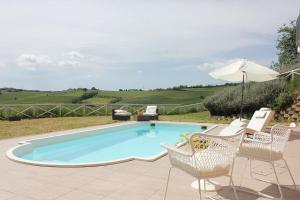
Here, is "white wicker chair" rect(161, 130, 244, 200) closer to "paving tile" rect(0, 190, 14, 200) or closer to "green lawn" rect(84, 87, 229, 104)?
"paving tile" rect(0, 190, 14, 200)

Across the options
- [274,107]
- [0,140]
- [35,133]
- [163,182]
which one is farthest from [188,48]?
[163,182]

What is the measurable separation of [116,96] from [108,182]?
2391 cm

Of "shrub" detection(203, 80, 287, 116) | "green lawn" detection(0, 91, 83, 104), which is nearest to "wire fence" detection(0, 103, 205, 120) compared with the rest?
"shrub" detection(203, 80, 287, 116)

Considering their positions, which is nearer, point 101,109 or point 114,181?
point 114,181

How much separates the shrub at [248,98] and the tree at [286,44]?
10395 millimetres

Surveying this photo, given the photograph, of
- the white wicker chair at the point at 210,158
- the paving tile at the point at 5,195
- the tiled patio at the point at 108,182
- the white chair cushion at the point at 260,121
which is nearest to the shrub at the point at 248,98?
the white chair cushion at the point at 260,121

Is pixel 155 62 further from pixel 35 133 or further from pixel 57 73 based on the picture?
pixel 35 133

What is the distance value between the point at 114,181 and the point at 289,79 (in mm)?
13671

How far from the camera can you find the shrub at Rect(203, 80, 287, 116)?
14.7 meters

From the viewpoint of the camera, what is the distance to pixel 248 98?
15.2 m

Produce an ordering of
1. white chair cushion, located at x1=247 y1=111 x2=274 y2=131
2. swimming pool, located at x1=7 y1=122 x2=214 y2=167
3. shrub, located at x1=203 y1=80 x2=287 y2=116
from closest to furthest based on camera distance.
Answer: swimming pool, located at x1=7 y1=122 x2=214 y2=167, white chair cushion, located at x1=247 y1=111 x2=274 y2=131, shrub, located at x1=203 y1=80 x2=287 y2=116

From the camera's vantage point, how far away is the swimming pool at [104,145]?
7178mm

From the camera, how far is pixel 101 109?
677 inches

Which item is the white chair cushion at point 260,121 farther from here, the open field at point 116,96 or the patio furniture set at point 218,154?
the open field at point 116,96
